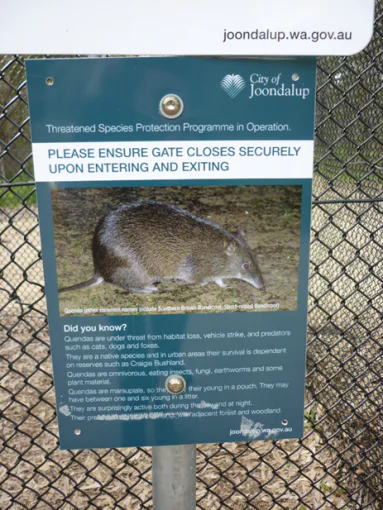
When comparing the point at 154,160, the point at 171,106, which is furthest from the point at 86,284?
the point at 171,106

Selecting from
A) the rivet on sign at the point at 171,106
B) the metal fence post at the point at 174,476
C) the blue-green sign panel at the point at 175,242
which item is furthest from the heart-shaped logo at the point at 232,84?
the metal fence post at the point at 174,476

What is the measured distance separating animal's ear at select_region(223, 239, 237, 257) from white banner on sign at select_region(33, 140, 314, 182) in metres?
0.20

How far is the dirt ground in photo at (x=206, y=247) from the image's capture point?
1.23 metres

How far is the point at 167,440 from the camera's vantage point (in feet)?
4.60

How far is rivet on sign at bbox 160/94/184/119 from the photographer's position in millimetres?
1190

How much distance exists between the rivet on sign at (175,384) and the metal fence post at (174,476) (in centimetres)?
20

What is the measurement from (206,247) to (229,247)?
0.07 meters

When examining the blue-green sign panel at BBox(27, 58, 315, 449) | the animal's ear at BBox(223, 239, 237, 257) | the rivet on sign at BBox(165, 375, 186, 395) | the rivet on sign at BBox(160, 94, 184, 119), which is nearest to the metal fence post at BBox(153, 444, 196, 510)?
the blue-green sign panel at BBox(27, 58, 315, 449)

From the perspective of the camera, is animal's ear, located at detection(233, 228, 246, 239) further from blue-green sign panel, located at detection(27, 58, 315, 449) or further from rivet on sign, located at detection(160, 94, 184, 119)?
rivet on sign, located at detection(160, 94, 184, 119)
